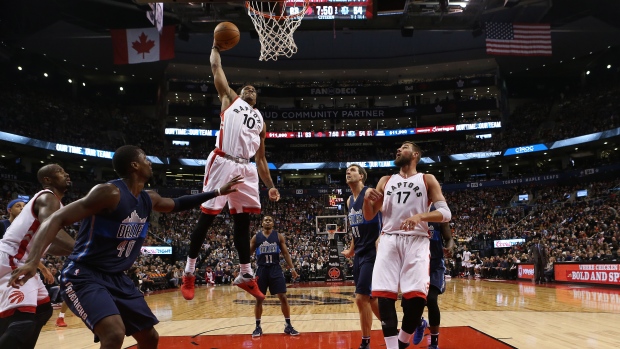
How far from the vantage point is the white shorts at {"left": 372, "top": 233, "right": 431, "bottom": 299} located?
5133 mm

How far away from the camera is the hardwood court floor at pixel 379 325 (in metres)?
7.18

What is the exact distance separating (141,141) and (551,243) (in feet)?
110

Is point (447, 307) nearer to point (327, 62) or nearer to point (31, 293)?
point (31, 293)

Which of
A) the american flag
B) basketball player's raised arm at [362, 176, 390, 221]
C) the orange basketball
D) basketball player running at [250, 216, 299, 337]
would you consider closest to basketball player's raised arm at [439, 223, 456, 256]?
basketball player's raised arm at [362, 176, 390, 221]

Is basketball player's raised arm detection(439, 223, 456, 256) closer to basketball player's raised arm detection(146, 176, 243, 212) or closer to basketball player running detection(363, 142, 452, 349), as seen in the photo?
basketball player running detection(363, 142, 452, 349)

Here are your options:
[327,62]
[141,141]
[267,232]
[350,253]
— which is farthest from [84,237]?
[327,62]

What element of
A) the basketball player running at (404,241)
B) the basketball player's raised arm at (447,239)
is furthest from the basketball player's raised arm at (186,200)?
the basketball player's raised arm at (447,239)

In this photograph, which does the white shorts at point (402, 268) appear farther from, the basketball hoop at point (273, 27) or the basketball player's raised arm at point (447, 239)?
the basketball hoop at point (273, 27)

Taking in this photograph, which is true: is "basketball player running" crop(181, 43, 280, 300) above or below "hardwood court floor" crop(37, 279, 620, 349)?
above

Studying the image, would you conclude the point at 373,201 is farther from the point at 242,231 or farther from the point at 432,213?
the point at 242,231

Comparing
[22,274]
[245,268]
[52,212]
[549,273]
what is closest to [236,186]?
[245,268]

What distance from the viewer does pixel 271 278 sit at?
938 centimetres

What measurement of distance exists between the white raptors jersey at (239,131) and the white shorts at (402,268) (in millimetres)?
1881

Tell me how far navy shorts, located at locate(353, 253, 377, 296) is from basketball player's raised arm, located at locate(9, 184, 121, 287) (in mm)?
3743
